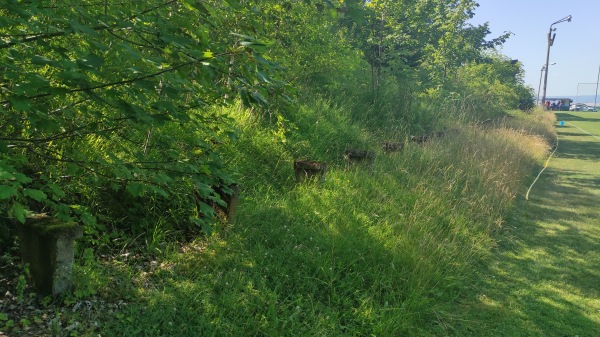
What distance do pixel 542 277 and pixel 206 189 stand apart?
163 inches

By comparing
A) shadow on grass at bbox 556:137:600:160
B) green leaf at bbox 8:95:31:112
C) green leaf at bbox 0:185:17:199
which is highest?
green leaf at bbox 8:95:31:112

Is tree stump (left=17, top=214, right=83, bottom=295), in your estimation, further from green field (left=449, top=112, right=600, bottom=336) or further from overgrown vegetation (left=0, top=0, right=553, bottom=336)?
green field (left=449, top=112, right=600, bottom=336)

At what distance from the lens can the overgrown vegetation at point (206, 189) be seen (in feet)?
7.56

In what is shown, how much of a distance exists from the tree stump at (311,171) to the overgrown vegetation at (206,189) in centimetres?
15

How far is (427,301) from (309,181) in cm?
226

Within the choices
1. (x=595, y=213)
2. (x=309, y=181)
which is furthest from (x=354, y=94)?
(x=309, y=181)

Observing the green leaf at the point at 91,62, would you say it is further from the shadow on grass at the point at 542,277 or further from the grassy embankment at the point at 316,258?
the shadow on grass at the point at 542,277

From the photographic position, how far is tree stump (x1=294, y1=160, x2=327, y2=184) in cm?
586

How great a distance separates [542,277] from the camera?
5.21 metres

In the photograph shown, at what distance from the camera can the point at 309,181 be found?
5.88m

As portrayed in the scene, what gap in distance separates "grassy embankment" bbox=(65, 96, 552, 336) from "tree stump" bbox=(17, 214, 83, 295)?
19 cm

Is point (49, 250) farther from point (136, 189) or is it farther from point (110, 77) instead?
point (110, 77)

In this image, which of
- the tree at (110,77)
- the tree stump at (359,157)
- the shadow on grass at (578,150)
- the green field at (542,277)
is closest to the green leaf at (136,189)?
the tree at (110,77)

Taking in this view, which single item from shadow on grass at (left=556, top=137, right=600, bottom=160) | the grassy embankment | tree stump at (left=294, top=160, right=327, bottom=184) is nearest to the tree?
the grassy embankment
